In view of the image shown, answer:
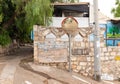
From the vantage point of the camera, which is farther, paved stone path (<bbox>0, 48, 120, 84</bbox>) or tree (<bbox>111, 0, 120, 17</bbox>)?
tree (<bbox>111, 0, 120, 17</bbox>)

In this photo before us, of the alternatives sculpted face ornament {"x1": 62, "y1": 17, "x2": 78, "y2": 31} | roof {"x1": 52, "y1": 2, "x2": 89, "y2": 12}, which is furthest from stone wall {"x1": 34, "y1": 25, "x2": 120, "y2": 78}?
roof {"x1": 52, "y1": 2, "x2": 89, "y2": 12}

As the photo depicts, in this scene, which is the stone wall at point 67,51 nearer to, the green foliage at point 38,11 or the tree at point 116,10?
the green foliage at point 38,11

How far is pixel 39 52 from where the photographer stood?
60.6 ft

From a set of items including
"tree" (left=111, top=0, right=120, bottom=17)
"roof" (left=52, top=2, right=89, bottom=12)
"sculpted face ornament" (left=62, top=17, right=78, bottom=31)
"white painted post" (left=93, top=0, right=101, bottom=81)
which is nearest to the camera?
"white painted post" (left=93, top=0, right=101, bottom=81)

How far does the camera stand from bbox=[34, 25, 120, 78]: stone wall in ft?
60.6

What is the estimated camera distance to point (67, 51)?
1866 centimetres

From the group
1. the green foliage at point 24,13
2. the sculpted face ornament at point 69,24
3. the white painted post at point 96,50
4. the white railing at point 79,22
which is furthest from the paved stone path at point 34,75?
the white railing at point 79,22

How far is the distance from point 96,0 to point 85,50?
290cm

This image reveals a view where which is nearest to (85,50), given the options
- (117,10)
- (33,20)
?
(33,20)

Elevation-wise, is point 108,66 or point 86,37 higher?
point 86,37

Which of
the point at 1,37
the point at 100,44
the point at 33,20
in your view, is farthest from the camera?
the point at 1,37

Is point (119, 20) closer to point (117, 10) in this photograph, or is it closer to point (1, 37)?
point (1, 37)

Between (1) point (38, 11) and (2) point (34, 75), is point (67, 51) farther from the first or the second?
(1) point (38, 11)

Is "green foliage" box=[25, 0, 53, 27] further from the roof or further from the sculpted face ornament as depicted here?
the sculpted face ornament
